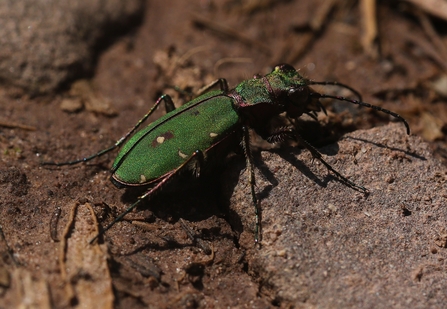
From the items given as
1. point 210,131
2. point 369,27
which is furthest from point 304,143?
point 369,27

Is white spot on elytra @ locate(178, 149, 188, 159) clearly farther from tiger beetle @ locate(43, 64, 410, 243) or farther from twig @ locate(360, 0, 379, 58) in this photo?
twig @ locate(360, 0, 379, 58)

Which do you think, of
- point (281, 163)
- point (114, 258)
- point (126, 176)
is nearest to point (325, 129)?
point (281, 163)

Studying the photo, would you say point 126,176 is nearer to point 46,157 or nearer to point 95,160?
point 95,160

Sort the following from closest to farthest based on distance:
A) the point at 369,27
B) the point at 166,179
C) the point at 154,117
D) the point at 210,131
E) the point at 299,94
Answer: the point at 166,179 < the point at 210,131 < the point at 299,94 < the point at 154,117 < the point at 369,27

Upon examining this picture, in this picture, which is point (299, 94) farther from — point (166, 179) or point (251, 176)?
point (166, 179)

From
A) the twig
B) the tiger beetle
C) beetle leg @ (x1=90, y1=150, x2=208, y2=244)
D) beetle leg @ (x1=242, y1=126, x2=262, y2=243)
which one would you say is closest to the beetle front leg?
the tiger beetle

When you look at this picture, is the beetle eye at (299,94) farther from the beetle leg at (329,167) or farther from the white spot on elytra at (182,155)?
the white spot on elytra at (182,155)
